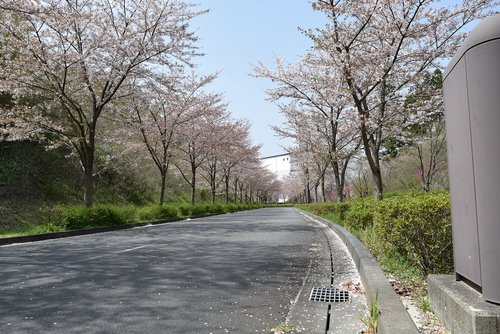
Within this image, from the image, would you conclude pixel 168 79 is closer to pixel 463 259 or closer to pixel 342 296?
pixel 342 296

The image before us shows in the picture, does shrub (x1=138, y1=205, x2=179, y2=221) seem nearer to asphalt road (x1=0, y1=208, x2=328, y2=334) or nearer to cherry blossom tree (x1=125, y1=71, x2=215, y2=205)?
cherry blossom tree (x1=125, y1=71, x2=215, y2=205)

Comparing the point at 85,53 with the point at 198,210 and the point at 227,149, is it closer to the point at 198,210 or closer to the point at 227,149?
the point at 198,210

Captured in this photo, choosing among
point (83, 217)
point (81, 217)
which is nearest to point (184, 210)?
point (83, 217)

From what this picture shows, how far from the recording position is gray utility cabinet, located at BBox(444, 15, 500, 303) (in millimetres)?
2244

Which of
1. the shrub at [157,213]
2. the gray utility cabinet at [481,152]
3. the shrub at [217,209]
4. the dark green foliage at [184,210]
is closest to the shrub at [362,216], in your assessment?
the gray utility cabinet at [481,152]

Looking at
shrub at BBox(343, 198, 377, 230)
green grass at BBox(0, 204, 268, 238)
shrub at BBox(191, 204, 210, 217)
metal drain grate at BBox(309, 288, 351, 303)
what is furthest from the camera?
shrub at BBox(191, 204, 210, 217)

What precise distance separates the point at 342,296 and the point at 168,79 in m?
16.4

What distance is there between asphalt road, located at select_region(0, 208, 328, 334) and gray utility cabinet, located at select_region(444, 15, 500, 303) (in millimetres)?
1825

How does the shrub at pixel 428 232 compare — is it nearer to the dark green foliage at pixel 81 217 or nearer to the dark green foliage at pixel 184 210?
the dark green foliage at pixel 81 217

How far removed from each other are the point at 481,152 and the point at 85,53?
16.7 m

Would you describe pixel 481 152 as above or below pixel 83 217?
above

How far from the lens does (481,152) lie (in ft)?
7.59

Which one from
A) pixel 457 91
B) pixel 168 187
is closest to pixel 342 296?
pixel 457 91

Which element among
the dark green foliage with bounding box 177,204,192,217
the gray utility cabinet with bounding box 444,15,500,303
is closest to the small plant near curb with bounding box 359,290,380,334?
the gray utility cabinet with bounding box 444,15,500,303
